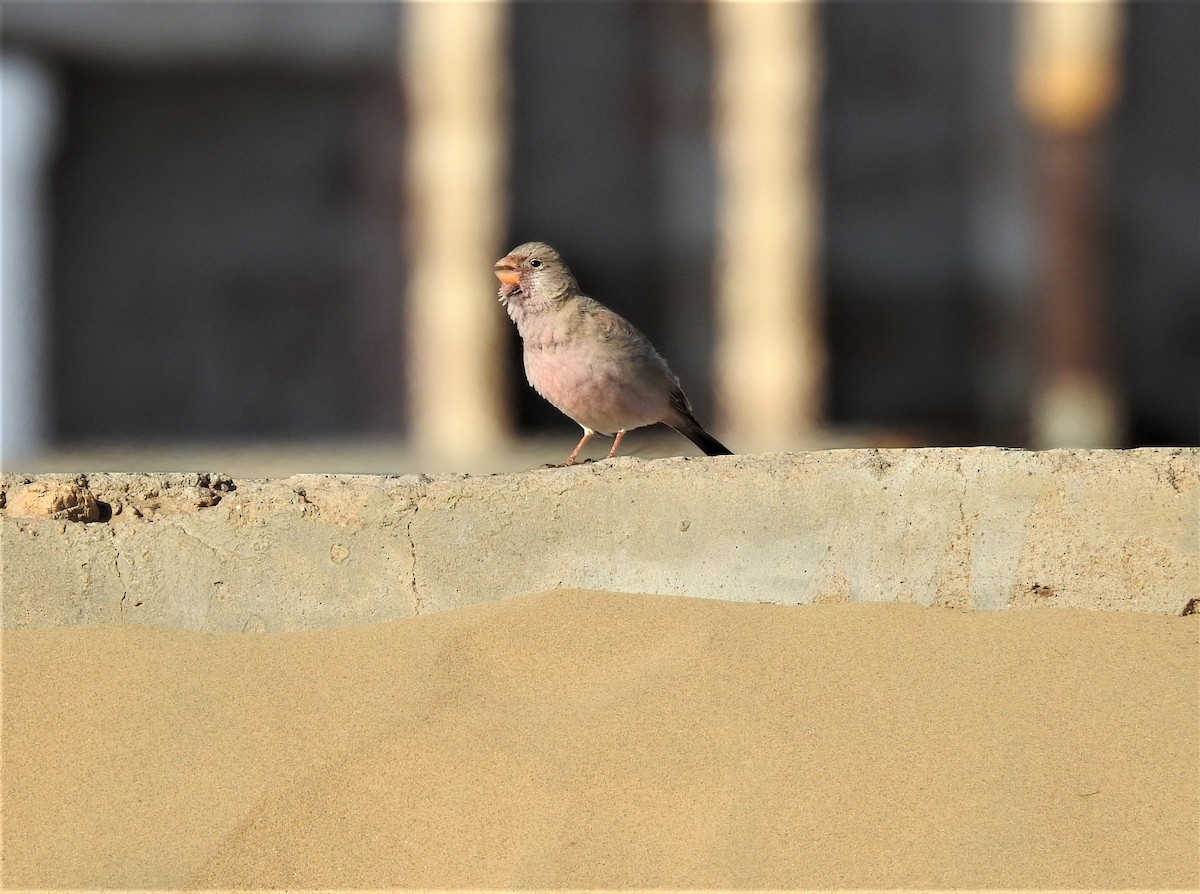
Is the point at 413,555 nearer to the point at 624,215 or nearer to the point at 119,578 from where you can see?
the point at 119,578

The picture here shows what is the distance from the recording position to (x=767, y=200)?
11.6 meters

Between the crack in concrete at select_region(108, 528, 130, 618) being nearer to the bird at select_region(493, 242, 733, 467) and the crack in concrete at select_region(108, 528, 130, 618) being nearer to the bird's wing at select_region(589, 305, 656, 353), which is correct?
the bird at select_region(493, 242, 733, 467)

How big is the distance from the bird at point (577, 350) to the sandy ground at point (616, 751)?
5.03 feet

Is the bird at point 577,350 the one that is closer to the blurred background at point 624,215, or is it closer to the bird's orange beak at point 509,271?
the bird's orange beak at point 509,271

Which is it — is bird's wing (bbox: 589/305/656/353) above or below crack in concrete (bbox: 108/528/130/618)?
above

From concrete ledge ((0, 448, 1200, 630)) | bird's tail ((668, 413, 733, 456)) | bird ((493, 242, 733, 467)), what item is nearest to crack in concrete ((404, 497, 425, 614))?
concrete ledge ((0, 448, 1200, 630))

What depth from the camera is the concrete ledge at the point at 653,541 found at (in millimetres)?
3309

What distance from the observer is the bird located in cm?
477

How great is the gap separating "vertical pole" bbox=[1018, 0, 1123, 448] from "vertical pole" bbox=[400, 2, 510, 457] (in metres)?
3.72

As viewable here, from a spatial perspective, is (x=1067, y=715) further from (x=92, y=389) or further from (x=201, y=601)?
(x=92, y=389)

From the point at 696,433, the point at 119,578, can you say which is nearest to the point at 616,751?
the point at 119,578

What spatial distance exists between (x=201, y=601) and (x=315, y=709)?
0.41m

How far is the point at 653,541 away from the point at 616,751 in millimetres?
538

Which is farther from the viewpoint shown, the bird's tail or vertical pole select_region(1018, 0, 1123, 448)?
vertical pole select_region(1018, 0, 1123, 448)
